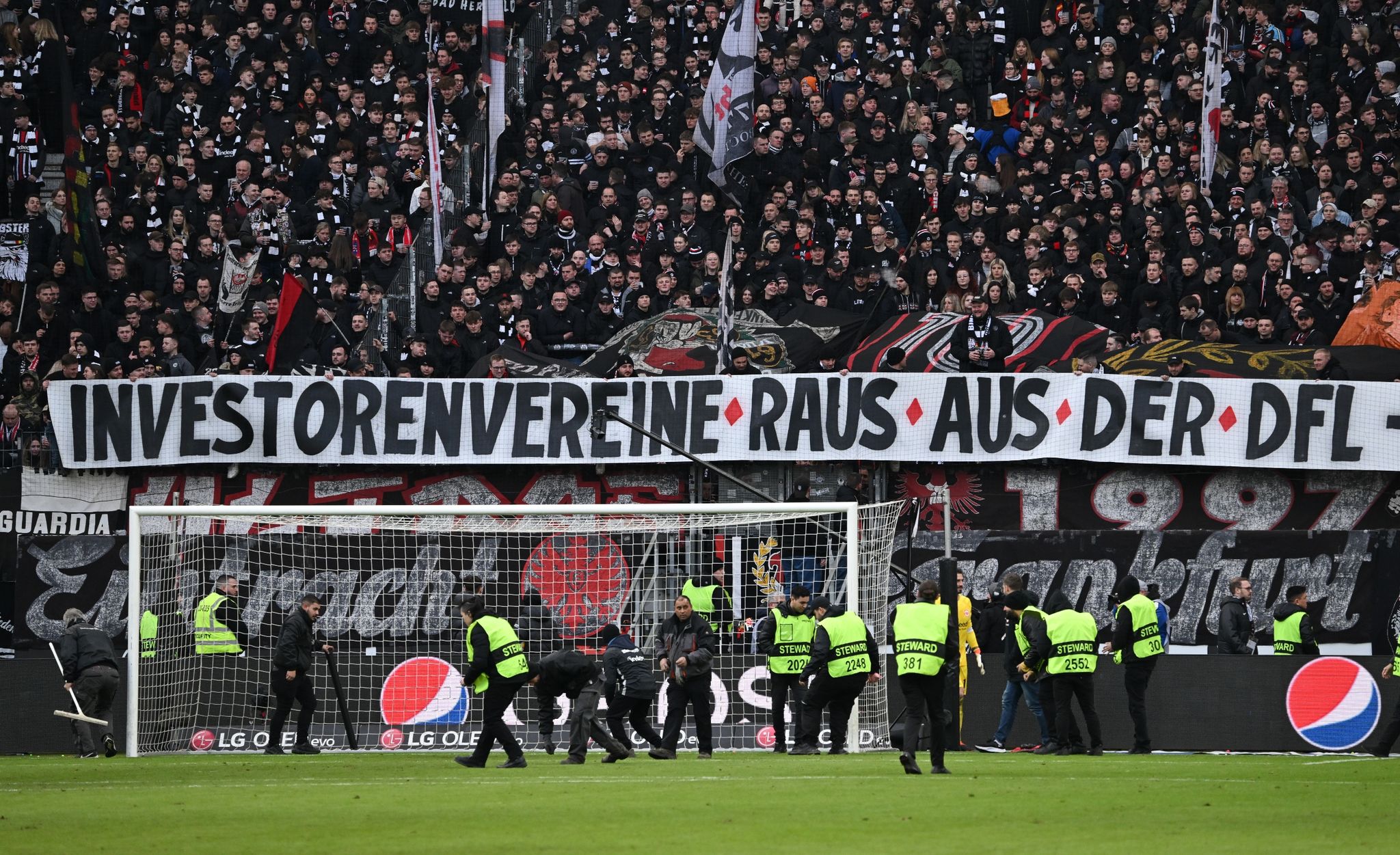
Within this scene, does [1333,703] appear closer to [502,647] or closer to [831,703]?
[831,703]

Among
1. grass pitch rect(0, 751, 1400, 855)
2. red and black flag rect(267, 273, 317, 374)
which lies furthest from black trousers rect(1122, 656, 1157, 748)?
red and black flag rect(267, 273, 317, 374)

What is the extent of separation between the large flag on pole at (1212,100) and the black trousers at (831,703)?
10221 mm

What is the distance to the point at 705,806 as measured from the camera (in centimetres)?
1343

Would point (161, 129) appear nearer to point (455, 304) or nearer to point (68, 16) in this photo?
point (68, 16)

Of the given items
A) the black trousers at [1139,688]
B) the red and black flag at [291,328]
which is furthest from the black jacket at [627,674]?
the red and black flag at [291,328]

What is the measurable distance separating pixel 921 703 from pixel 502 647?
371 centimetres

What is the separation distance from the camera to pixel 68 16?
30.8 metres

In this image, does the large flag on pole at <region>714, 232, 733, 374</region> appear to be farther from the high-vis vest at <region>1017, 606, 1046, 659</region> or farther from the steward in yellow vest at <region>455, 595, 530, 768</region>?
the steward in yellow vest at <region>455, 595, 530, 768</region>

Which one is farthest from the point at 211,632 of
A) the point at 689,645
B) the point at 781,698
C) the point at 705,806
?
the point at 705,806

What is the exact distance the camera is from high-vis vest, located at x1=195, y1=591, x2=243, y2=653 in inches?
843

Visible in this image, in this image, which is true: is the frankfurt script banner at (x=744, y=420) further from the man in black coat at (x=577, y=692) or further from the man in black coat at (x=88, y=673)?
the man in black coat at (x=577, y=692)

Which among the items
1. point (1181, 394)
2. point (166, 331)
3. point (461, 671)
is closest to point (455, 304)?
point (166, 331)

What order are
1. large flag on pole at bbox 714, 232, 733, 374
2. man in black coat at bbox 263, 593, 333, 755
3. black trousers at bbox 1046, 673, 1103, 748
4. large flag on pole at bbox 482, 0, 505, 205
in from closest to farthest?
black trousers at bbox 1046, 673, 1103, 748 < man in black coat at bbox 263, 593, 333, 755 < large flag on pole at bbox 714, 232, 733, 374 < large flag on pole at bbox 482, 0, 505, 205

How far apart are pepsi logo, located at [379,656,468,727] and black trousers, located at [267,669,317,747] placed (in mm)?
1545
